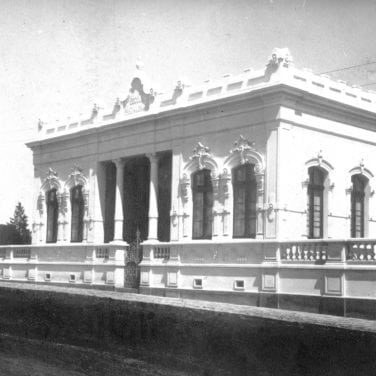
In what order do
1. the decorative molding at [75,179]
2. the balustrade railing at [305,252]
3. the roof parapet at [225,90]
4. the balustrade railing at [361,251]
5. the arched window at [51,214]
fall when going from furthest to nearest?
the arched window at [51,214]
the decorative molding at [75,179]
the roof parapet at [225,90]
the balustrade railing at [305,252]
the balustrade railing at [361,251]

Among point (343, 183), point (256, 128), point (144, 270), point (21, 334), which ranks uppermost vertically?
point (256, 128)

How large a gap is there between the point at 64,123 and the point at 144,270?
789 centimetres

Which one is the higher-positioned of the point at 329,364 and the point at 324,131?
the point at 324,131

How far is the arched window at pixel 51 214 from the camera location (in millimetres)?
28766

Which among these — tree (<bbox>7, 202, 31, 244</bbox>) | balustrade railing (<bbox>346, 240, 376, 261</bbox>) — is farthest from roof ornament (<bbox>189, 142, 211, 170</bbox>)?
tree (<bbox>7, 202, 31, 244</bbox>)

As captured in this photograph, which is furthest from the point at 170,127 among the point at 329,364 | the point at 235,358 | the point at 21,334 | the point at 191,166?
the point at 329,364

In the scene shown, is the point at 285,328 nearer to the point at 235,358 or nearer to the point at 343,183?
the point at 235,358

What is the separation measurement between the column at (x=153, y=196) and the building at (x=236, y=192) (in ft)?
0.12

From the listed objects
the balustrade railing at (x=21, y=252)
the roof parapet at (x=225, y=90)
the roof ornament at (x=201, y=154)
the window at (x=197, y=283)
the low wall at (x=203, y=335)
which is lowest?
the low wall at (x=203, y=335)

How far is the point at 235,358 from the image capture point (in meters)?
13.9

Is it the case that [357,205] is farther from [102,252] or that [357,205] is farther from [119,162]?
[102,252]

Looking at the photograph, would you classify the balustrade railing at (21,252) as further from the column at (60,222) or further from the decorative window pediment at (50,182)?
the decorative window pediment at (50,182)

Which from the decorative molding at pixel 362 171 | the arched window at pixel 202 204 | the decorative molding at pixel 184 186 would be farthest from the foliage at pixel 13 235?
the decorative molding at pixel 362 171

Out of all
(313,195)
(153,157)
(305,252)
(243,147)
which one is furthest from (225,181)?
(305,252)
